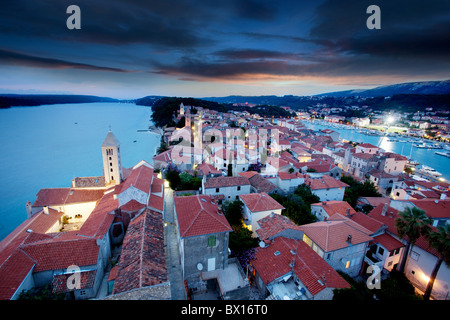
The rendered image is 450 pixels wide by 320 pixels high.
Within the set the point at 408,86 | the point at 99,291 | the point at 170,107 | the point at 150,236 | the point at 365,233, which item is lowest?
the point at 99,291

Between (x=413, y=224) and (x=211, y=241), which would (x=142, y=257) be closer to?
(x=211, y=241)

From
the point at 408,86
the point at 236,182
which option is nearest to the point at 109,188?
the point at 236,182

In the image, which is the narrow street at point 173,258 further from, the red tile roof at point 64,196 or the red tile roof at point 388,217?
the red tile roof at point 388,217

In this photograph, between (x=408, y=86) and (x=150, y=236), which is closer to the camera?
(x=150, y=236)

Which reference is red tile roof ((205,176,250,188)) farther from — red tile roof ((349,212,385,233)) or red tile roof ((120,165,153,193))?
red tile roof ((349,212,385,233))

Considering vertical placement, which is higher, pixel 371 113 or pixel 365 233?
pixel 371 113

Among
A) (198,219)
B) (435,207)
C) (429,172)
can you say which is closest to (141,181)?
(198,219)

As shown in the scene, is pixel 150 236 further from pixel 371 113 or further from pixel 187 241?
pixel 371 113
